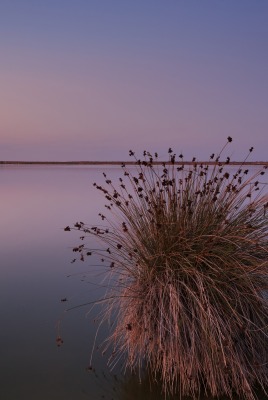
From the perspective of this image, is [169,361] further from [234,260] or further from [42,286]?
[42,286]

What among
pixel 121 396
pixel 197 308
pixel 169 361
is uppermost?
pixel 197 308

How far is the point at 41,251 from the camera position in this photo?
9.41 m

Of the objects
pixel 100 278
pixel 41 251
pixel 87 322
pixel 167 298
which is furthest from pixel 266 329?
pixel 41 251

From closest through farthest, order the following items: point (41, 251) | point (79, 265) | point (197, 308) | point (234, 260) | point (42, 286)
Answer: point (197, 308)
point (234, 260)
point (42, 286)
point (79, 265)
point (41, 251)

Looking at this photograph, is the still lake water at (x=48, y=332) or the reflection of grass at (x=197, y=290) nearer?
the reflection of grass at (x=197, y=290)

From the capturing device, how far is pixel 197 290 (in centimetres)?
373

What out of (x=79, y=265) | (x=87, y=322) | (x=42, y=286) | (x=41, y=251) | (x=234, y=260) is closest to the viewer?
(x=234, y=260)

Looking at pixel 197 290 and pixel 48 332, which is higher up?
pixel 197 290

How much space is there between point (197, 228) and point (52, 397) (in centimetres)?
186

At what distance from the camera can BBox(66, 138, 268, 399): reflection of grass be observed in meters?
3.54

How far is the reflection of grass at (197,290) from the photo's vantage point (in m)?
3.54

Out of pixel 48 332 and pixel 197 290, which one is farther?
pixel 48 332

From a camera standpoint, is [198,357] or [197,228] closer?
[198,357]

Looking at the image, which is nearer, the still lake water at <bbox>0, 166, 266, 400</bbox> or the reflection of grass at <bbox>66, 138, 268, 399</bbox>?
the reflection of grass at <bbox>66, 138, 268, 399</bbox>
